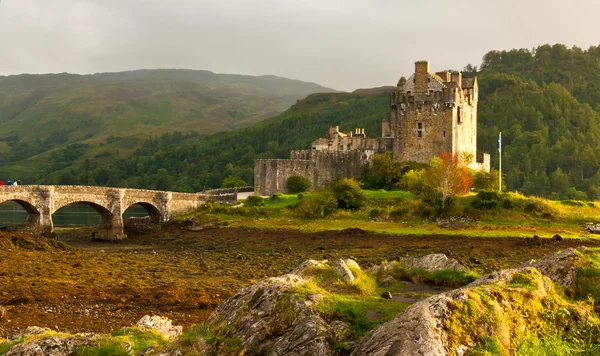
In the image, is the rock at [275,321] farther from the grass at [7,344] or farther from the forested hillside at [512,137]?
the forested hillside at [512,137]

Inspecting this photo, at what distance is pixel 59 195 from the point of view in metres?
49.5

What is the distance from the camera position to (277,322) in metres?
11.0

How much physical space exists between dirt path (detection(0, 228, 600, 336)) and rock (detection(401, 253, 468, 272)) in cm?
631

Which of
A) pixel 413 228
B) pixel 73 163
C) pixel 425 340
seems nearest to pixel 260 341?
pixel 425 340

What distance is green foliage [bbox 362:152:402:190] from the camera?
58469 mm

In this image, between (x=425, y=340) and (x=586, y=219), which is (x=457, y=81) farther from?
(x=425, y=340)

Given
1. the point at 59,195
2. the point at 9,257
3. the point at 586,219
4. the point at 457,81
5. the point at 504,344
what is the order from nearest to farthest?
the point at 504,344 → the point at 9,257 → the point at 586,219 → the point at 59,195 → the point at 457,81

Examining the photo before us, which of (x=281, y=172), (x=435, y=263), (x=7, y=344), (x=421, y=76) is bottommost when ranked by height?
(x=7, y=344)

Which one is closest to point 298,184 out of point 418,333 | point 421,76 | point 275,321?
point 421,76

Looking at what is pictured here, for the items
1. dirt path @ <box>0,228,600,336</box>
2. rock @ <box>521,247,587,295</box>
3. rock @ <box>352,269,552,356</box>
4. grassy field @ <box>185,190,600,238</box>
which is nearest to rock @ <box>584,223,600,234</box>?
grassy field @ <box>185,190,600,238</box>

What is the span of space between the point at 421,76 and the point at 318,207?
16.9 meters

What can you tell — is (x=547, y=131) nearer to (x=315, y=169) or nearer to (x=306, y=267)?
(x=315, y=169)

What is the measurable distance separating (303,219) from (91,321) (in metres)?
31.1

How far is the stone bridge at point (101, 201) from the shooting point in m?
47.9
